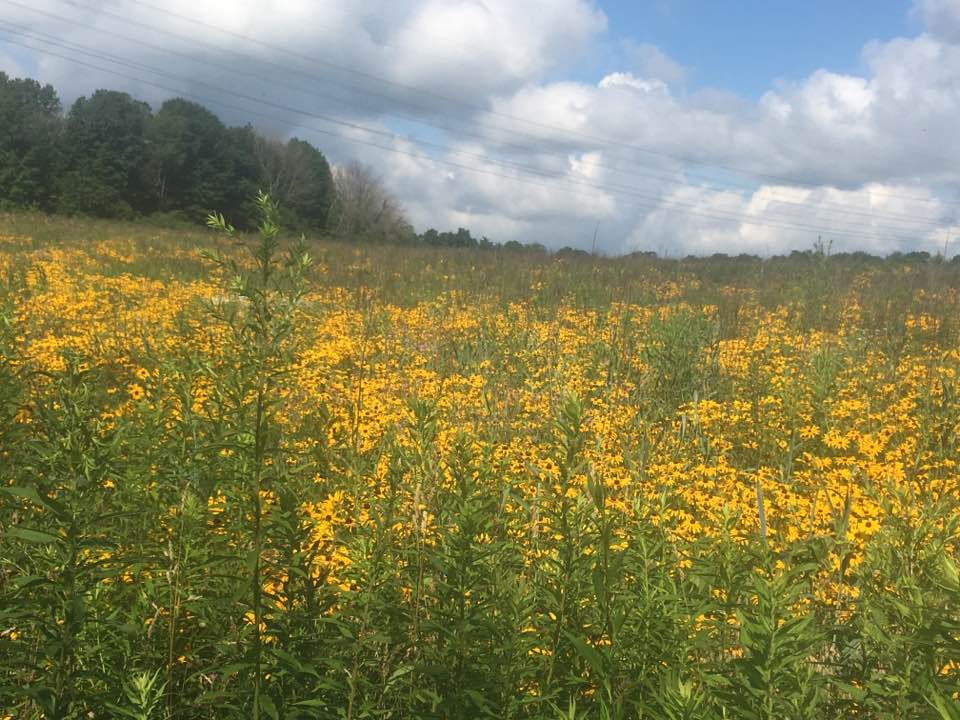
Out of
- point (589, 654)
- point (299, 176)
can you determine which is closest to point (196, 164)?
point (299, 176)

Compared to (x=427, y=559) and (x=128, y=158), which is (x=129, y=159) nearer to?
(x=128, y=158)

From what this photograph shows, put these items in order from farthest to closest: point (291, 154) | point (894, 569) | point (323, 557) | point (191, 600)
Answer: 1. point (291, 154)
2. point (323, 557)
3. point (894, 569)
4. point (191, 600)

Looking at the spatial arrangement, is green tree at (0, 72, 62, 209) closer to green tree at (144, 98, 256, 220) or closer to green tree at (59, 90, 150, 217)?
green tree at (59, 90, 150, 217)

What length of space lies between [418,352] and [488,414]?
2.39 metres

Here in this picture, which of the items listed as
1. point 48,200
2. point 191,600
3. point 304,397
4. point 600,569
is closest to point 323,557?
point 191,600

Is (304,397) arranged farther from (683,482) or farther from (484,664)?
(484,664)

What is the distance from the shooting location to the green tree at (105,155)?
117 ft

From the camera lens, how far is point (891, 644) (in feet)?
5.03

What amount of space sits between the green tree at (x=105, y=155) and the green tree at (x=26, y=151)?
87 cm

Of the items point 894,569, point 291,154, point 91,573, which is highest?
point 291,154

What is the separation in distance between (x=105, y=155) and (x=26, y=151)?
382 centimetres

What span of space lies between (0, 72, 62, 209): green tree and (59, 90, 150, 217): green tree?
2.85ft

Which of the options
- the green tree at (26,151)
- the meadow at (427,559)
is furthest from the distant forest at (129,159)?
the meadow at (427,559)

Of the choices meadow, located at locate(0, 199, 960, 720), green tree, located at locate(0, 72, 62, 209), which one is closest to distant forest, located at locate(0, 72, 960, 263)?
green tree, located at locate(0, 72, 62, 209)
